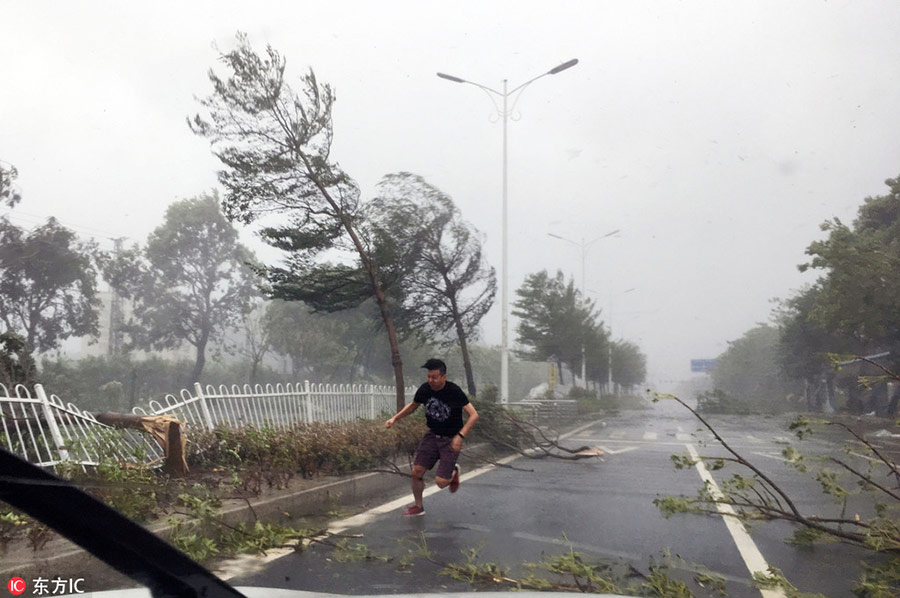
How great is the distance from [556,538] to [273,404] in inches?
268

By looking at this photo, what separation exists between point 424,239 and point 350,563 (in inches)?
437

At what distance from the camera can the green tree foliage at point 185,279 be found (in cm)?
1830

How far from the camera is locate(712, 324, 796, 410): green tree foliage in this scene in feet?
136

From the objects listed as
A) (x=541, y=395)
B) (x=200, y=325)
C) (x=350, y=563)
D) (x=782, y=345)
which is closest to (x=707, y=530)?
(x=350, y=563)

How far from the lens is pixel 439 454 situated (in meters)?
7.44

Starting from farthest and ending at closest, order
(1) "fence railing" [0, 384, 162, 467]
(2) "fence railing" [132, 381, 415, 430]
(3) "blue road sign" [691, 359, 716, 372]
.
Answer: (3) "blue road sign" [691, 359, 716, 372], (2) "fence railing" [132, 381, 415, 430], (1) "fence railing" [0, 384, 162, 467]

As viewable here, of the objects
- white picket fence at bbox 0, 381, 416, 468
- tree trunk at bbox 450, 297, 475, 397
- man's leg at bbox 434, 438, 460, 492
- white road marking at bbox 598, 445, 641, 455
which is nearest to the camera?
white picket fence at bbox 0, 381, 416, 468

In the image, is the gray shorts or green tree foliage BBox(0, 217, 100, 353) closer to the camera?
the gray shorts

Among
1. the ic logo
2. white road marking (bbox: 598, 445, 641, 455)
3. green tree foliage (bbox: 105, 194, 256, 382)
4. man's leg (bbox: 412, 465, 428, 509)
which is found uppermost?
green tree foliage (bbox: 105, 194, 256, 382)

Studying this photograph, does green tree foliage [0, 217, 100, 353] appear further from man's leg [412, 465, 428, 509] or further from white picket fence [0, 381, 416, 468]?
man's leg [412, 465, 428, 509]

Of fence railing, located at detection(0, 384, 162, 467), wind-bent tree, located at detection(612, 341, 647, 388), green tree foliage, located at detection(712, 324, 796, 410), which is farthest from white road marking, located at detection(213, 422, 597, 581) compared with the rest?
wind-bent tree, located at detection(612, 341, 647, 388)

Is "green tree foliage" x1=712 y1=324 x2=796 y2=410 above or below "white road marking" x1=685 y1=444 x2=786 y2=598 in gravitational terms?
above

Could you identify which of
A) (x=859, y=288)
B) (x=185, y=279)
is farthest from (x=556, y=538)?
(x=859, y=288)

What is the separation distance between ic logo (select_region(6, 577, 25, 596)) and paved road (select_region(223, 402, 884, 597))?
1.15m
